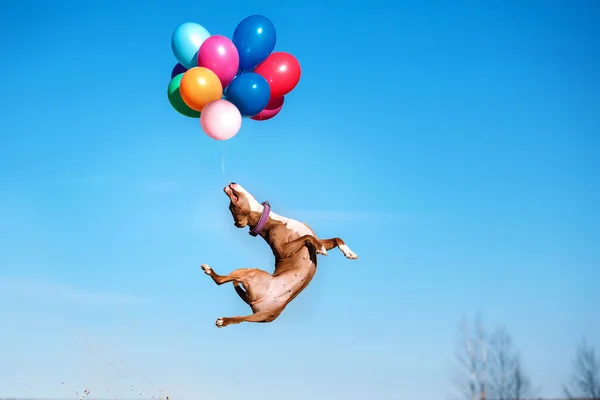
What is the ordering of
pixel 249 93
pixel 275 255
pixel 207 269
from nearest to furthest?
pixel 207 269 → pixel 249 93 → pixel 275 255

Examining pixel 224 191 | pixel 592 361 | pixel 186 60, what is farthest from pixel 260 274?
pixel 592 361

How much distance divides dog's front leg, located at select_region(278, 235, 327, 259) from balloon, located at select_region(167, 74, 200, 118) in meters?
1.49

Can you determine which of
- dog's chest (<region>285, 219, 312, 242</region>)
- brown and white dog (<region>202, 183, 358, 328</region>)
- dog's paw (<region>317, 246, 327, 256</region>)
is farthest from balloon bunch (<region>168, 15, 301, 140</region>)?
dog's paw (<region>317, 246, 327, 256</region>)

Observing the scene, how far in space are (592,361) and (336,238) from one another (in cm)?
736

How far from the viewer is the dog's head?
7.34 m

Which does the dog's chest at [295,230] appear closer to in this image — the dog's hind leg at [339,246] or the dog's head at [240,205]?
the dog's hind leg at [339,246]

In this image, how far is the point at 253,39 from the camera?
24.1 feet

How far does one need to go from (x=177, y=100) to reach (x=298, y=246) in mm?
1752

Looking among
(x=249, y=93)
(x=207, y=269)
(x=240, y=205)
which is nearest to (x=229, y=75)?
(x=249, y=93)

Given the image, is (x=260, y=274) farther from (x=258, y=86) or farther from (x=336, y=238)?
(x=258, y=86)

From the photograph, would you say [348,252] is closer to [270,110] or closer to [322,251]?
[322,251]

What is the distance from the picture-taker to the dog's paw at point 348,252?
7174mm

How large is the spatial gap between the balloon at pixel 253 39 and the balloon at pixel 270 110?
45cm

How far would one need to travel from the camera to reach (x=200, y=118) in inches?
289
